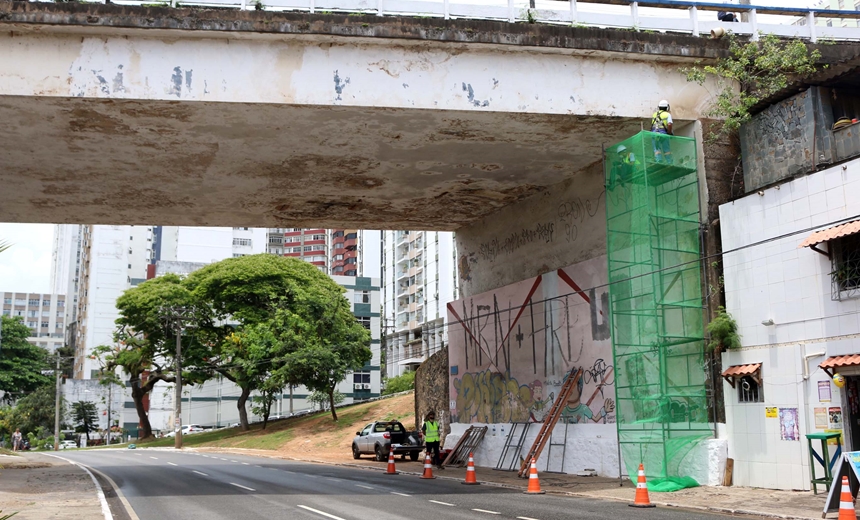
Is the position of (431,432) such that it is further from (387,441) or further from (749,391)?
(749,391)

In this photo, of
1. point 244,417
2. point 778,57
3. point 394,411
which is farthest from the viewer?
point 244,417

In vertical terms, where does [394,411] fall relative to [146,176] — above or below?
below

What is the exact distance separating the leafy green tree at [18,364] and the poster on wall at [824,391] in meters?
87.1

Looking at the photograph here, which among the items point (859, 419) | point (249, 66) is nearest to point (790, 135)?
point (859, 419)

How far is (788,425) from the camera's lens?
15078mm

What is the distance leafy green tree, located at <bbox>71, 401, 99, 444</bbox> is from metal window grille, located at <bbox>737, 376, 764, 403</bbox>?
80.8 meters

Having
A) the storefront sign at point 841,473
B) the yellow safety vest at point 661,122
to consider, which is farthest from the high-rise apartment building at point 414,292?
the storefront sign at point 841,473

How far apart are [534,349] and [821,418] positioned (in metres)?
9.51

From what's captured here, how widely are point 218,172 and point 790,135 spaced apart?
1311cm

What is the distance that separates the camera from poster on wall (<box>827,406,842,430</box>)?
551 inches

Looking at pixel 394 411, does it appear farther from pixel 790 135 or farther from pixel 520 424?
pixel 790 135

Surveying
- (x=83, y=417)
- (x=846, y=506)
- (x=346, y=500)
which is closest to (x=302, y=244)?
(x=83, y=417)

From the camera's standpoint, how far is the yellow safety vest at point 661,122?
1708 cm

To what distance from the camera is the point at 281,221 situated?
25406mm
